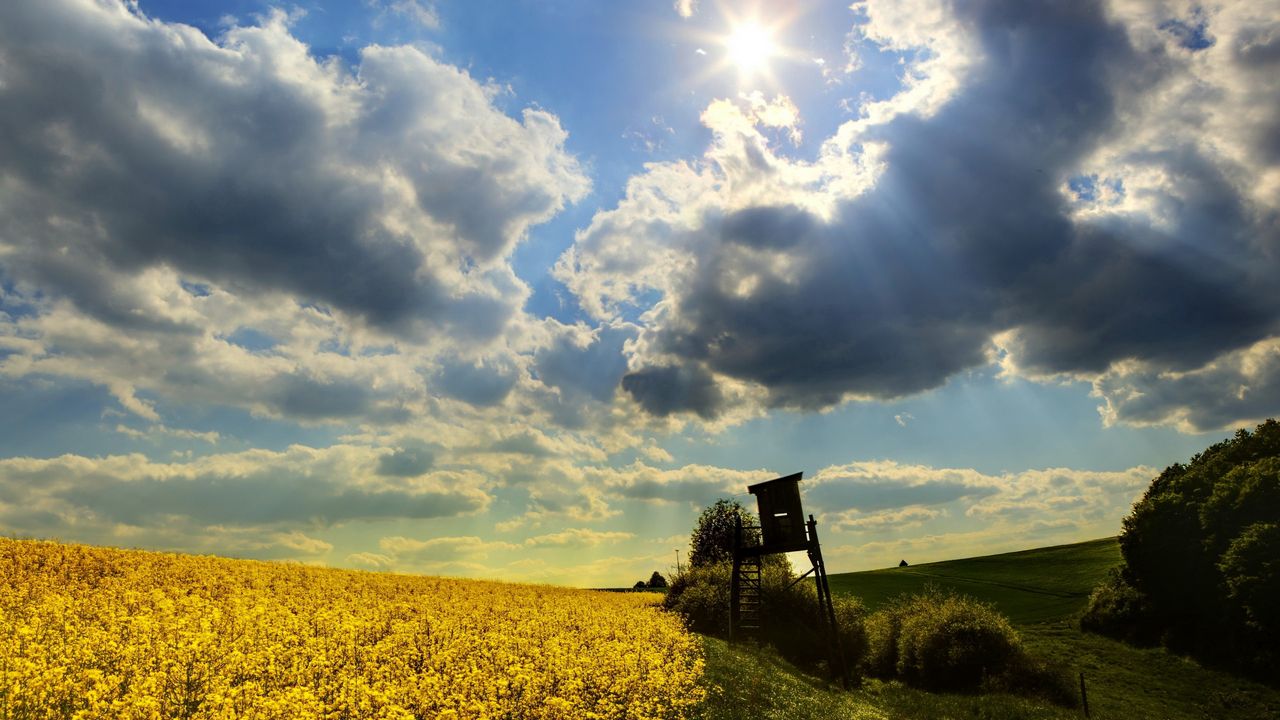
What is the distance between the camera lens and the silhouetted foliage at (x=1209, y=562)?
27234 millimetres

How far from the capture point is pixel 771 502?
104 ft

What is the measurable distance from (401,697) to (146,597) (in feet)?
40.8

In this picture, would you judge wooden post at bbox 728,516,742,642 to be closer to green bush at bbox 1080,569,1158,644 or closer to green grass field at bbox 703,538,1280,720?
green grass field at bbox 703,538,1280,720

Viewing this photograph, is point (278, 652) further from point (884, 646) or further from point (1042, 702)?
point (884, 646)

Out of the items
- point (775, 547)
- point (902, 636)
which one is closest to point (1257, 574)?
point (902, 636)

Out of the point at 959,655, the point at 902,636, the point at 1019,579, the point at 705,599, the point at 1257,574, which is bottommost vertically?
the point at 1019,579

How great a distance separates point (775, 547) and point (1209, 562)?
69.2 ft

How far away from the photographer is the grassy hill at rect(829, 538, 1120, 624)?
1953 inches

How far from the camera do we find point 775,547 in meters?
31.4

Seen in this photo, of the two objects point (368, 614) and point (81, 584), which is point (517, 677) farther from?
point (81, 584)

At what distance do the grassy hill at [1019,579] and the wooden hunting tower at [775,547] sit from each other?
22.6 m

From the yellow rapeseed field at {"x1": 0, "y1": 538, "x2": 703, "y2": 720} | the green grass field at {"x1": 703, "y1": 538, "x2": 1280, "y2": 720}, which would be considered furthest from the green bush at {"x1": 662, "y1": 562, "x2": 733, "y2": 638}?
the yellow rapeseed field at {"x1": 0, "y1": 538, "x2": 703, "y2": 720}

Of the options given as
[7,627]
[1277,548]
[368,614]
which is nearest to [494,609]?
[368,614]

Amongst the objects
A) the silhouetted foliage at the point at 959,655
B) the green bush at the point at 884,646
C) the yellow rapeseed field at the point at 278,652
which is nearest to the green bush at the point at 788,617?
the green bush at the point at 884,646
